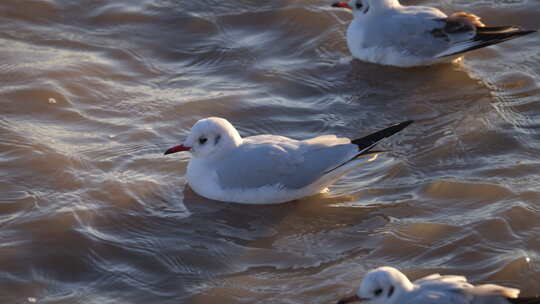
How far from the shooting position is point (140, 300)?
18.0ft

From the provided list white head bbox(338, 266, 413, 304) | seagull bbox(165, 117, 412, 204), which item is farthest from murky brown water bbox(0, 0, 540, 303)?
white head bbox(338, 266, 413, 304)

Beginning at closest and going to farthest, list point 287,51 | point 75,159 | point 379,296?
point 379,296 < point 75,159 < point 287,51

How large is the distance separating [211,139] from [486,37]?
10.5 ft

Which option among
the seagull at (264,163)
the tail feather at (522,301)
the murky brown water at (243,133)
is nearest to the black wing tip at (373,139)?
the seagull at (264,163)

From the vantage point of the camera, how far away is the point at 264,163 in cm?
667

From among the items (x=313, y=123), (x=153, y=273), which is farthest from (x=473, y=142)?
(x=153, y=273)

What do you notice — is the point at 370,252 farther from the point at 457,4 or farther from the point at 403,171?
the point at 457,4

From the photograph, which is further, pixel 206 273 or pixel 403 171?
pixel 403 171

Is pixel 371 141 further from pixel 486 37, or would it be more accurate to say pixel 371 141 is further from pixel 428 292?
pixel 486 37

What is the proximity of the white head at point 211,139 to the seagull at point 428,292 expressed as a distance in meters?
2.14

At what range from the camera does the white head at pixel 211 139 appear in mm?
6805

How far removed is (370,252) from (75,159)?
2582 mm

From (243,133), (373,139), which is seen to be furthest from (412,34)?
(373,139)

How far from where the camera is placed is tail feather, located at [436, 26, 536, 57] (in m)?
8.45
